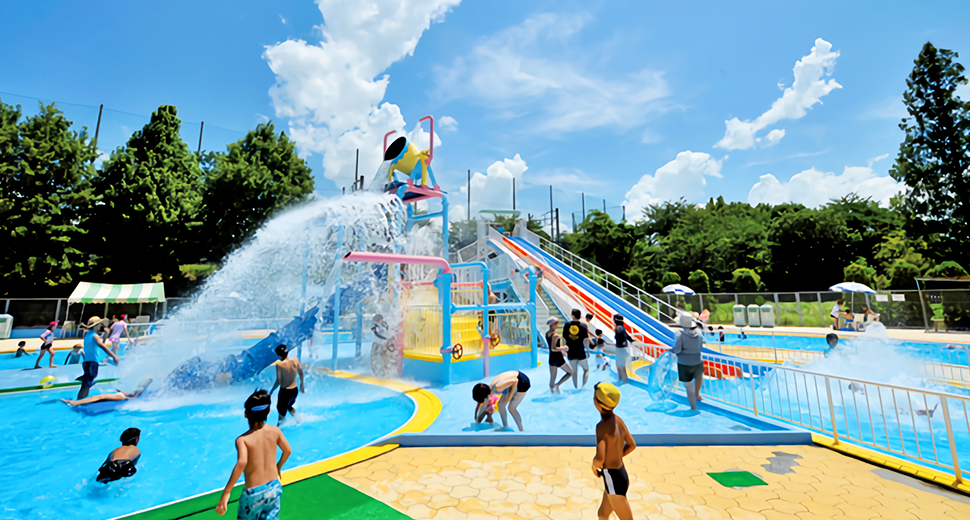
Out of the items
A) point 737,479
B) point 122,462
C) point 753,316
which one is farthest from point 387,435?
point 753,316

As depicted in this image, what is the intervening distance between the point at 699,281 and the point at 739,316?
6.16m

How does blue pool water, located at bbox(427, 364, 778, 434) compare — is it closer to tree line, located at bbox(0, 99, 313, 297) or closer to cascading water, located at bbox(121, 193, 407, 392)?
cascading water, located at bbox(121, 193, 407, 392)

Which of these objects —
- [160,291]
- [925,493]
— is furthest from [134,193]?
[925,493]

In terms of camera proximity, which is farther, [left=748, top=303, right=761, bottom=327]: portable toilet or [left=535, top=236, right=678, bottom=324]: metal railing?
[left=748, top=303, right=761, bottom=327]: portable toilet

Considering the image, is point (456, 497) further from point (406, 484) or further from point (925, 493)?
point (925, 493)

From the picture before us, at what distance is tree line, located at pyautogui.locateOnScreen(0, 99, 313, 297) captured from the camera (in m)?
25.6

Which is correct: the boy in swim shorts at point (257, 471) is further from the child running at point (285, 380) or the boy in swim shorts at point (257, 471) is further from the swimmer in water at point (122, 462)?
the child running at point (285, 380)

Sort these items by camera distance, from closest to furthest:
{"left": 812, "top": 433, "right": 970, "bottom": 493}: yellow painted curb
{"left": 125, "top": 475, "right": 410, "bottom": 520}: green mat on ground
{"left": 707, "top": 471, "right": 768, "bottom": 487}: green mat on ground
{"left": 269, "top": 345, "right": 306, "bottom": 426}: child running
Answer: {"left": 125, "top": 475, "right": 410, "bottom": 520}: green mat on ground
{"left": 812, "top": 433, "right": 970, "bottom": 493}: yellow painted curb
{"left": 707, "top": 471, "right": 768, "bottom": 487}: green mat on ground
{"left": 269, "top": 345, "right": 306, "bottom": 426}: child running

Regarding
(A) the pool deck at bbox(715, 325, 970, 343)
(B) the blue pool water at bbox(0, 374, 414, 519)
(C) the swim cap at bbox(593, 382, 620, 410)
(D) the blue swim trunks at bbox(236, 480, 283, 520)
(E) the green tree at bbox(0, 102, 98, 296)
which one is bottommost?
(B) the blue pool water at bbox(0, 374, 414, 519)

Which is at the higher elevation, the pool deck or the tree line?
the tree line

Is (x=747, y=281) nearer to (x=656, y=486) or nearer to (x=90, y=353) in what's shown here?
(x=656, y=486)

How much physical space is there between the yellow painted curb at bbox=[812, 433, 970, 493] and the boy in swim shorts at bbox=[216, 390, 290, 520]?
21.1 ft

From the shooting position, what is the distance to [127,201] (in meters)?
29.2

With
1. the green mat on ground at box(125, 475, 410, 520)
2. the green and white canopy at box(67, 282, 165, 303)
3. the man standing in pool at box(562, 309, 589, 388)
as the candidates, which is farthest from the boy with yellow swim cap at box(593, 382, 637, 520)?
the green and white canopy at box(67, 282, 165, 303)
